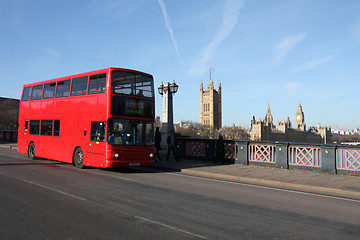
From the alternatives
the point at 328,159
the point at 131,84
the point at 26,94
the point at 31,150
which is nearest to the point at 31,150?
the point at 31,150

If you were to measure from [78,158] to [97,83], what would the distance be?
3.70m

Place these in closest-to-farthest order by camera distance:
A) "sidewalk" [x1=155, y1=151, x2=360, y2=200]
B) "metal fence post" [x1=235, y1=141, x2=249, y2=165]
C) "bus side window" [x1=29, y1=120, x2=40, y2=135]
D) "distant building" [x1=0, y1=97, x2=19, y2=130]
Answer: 1. "sidewalk" [x1=155, y1=151, x2=360, y2=200]
2. "metal fence post" [x1=235, y1=141, x2=249, y2=165]
3. "bus side window" [x1=29, y1=120, x2=40, y2=135]
4. "distant building" [x1=0, y1=97, x2=19, y2=130]

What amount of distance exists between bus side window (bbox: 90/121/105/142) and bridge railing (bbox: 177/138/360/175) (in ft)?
23.3

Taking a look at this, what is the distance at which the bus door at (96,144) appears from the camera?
11.8 metres

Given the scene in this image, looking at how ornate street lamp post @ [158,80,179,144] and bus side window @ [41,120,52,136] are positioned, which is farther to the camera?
ornate street lamp post @ [158,80,179,144]

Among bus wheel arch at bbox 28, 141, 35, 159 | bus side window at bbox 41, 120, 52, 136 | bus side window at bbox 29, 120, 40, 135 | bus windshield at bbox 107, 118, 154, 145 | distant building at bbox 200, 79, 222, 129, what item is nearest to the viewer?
bus windshield at bbox 107, 118, 154, 145

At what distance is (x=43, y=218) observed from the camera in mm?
5562

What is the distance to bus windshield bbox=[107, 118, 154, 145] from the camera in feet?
38.3

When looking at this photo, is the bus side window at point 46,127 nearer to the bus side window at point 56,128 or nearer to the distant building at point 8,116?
the bus side window at point 56,128

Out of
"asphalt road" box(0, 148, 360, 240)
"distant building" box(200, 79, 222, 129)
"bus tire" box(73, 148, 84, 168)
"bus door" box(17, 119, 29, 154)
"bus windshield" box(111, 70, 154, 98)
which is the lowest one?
"asphalt road" box(0, 148, 360, 240)

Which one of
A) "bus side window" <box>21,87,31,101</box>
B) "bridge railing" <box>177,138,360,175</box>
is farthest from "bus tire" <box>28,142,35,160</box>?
"bridge railing" <box>177,138,360,175</box>

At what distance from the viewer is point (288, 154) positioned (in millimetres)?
13688

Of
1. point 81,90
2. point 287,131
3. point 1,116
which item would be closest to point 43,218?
point 81,90

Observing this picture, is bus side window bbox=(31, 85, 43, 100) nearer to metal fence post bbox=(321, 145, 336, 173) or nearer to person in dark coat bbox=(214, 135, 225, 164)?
person in dark coat bbox=(214, 135, 225, 164)
